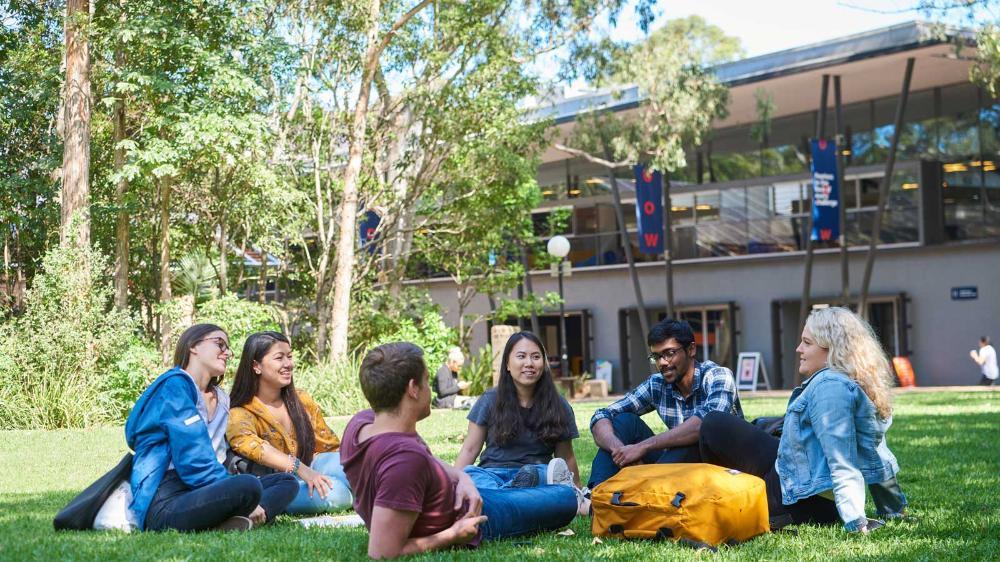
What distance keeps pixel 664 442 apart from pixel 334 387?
12062mm

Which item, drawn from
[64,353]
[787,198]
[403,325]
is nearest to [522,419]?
[64,353]

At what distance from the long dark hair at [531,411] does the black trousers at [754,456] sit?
82 cm

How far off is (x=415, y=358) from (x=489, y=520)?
1.10 metres

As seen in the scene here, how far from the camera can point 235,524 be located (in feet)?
18.9

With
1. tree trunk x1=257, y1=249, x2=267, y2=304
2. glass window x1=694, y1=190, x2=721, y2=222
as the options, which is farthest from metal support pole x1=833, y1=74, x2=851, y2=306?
tree trunk x1=257, y1=249, x2=267, y2=304

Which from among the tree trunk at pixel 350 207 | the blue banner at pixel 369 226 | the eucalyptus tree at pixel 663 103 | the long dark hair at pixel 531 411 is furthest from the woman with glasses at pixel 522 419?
the eucalyptus tree at pixel 663 103

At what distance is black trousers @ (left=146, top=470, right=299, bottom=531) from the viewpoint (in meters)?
5.61

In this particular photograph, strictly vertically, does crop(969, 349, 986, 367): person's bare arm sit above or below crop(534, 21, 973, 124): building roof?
below

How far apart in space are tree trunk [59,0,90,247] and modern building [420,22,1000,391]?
1291cm

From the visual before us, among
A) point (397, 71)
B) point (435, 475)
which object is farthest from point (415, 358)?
Result: point (397, 71)

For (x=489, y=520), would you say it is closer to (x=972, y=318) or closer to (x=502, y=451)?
(x=502, y=451)

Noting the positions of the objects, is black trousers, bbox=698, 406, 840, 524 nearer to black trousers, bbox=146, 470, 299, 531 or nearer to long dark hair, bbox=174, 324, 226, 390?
black trousers, bbox=146, 470, 299, 531

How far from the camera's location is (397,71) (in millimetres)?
20906

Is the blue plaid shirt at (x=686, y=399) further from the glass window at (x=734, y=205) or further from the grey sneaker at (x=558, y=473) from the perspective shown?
the glass window at (x=734, y=205)
